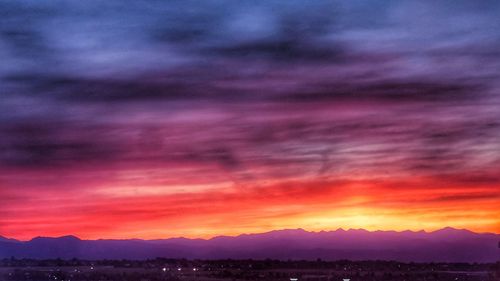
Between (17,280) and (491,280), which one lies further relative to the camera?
(17,280)

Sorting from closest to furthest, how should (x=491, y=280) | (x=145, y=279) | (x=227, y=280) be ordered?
(x=491, y=280)
(x=227, y=280)
(x=145, y=279)

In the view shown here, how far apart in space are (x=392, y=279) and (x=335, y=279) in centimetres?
745

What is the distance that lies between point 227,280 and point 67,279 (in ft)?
68.1

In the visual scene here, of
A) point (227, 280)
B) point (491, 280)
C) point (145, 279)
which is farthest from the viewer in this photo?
point (145, 279)

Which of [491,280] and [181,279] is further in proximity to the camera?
[181,279]

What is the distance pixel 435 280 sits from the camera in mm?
112562

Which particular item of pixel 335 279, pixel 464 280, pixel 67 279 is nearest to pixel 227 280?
pixel 335 279

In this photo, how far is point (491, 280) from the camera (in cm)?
10031

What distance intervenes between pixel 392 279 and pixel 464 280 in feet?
28.5

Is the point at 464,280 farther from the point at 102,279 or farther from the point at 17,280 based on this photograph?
the point at 17,280

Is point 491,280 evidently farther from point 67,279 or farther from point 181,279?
point 67,279

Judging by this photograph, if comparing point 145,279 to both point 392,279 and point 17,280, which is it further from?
point 392,279

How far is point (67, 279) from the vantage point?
11431cm

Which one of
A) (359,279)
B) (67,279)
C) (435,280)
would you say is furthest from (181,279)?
(435,280)
